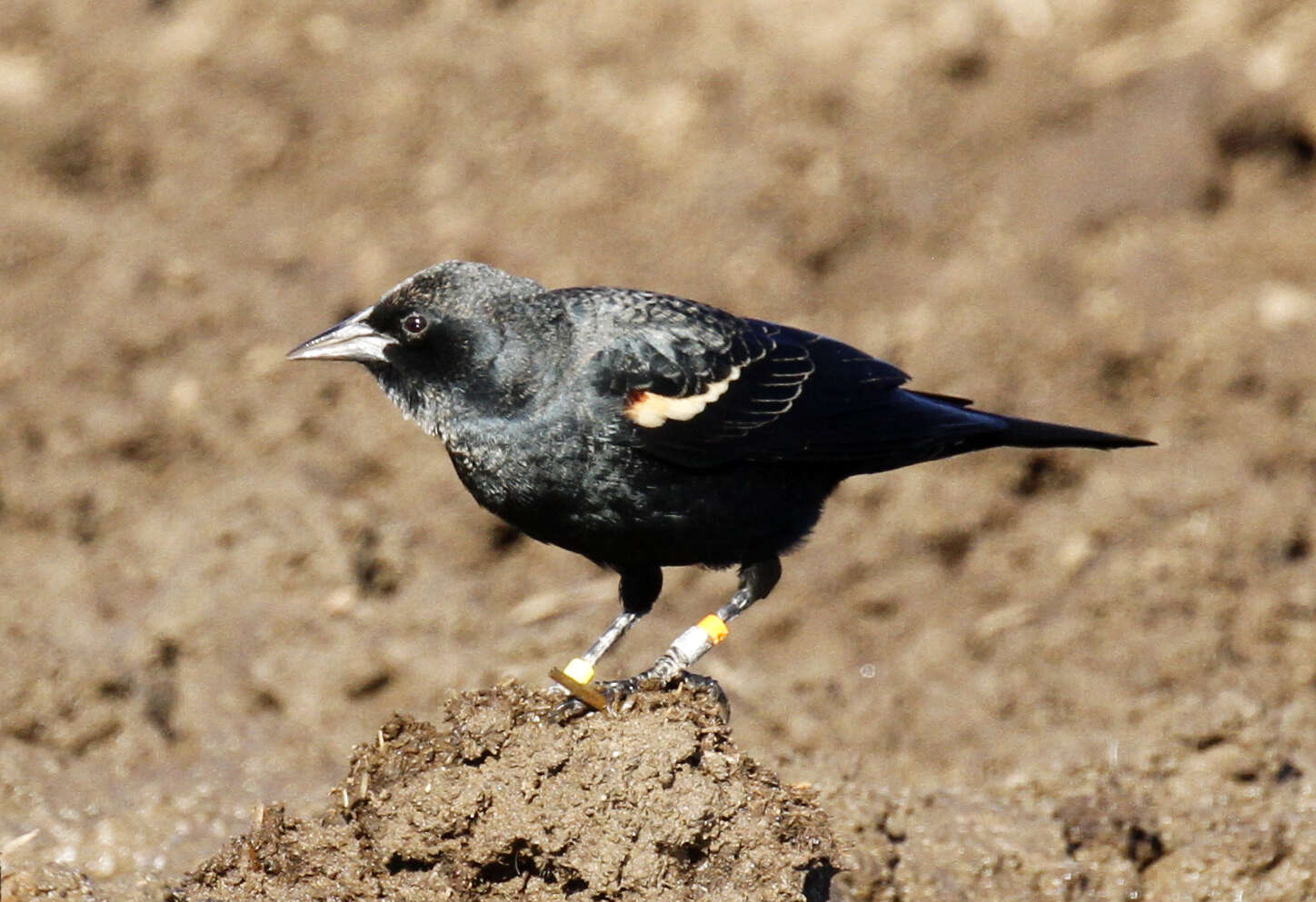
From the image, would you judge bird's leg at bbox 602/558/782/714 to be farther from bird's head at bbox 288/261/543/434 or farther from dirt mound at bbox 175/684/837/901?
bird's head at bbox 288/261/543/434

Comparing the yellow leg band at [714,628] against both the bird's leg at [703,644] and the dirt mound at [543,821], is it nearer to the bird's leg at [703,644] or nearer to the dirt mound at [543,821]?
the bird's leg at [703,644]

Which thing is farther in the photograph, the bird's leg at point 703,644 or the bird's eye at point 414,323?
the bird's eye at point 414,323

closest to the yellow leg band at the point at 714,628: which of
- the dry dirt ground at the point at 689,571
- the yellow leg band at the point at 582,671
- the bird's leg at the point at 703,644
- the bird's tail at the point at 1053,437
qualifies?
the bird's leg at the point at 703,644

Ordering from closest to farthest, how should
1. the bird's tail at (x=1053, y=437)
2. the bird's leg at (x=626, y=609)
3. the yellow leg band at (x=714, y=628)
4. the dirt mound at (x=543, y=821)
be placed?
1. the dirt mound at (x=543, y=821)
2. the bird's leg at (x=626, y=609)
3. the yellow leg band at (x=714, y=628)
4. the bird's tail at (x=1053, y=437)

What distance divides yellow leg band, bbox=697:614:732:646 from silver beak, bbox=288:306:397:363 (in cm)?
123

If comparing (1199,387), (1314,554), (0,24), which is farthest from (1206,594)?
(0,24)

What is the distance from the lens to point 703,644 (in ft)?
16.6

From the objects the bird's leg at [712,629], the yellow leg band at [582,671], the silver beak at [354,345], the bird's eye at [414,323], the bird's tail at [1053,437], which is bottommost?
the yellow leg band at [582,671]

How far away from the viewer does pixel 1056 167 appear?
903 cm

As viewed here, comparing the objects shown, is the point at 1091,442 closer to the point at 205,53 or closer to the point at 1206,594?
the point at 1206,594

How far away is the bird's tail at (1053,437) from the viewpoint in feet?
18.1

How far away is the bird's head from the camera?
4.86 m

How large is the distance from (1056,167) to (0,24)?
18.5 feet

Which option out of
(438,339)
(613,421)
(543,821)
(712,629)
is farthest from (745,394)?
(543,821)
